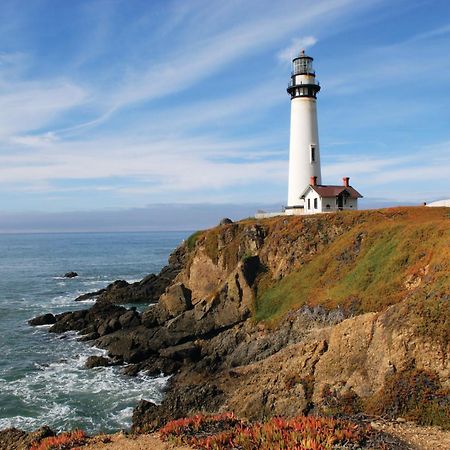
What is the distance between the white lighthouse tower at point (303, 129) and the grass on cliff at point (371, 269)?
1155 centimetres

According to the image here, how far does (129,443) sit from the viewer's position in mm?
15156

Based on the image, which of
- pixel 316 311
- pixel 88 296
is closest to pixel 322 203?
pixel 316 311

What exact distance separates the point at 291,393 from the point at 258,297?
14322mm

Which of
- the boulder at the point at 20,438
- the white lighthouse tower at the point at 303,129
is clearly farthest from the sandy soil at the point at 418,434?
the white lighthouse tower at the point at 303,129

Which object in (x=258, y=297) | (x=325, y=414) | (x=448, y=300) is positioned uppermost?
(x=448, y=300)

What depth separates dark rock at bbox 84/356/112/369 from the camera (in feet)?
109

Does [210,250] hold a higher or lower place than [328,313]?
higher

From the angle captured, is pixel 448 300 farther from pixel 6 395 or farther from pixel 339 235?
pixel 6 395

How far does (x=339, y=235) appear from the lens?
37.2m

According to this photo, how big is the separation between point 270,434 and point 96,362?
23.6 metres

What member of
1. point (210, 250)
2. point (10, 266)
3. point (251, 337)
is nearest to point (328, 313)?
point (251, 337)

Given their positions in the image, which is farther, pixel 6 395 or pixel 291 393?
pixel 6 395

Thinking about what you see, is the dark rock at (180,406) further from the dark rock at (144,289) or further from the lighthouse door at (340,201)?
the dark rock at (144,289)

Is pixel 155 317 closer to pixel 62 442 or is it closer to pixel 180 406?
pixel 180 406
